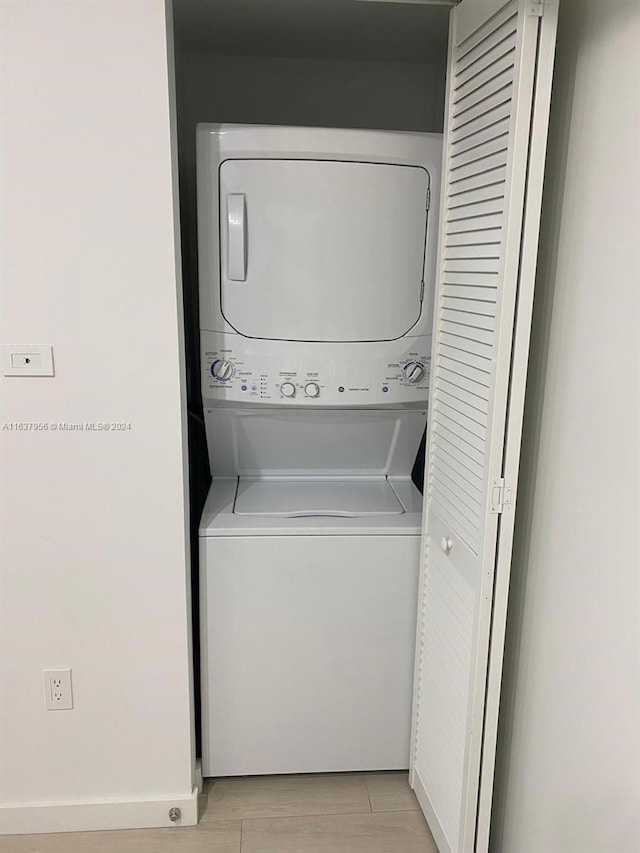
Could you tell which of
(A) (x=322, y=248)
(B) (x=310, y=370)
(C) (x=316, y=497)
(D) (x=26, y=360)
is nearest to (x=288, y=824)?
(C) (x=316, y=497)

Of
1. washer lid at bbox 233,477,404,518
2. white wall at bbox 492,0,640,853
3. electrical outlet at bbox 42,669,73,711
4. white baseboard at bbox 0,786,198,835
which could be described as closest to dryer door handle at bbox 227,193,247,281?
washer lid at bbox 233,477,404,518

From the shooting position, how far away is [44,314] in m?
1.58

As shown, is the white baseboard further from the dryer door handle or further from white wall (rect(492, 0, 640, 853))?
the dryer door handle

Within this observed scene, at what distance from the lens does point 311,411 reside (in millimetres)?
1967

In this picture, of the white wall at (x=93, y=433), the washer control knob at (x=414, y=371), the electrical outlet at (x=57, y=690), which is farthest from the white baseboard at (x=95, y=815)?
the washer control knob at (x=414, y=371)

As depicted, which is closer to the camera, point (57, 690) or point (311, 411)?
point (57, 690)

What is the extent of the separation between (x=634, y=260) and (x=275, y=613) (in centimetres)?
126

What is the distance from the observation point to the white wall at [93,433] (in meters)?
1.48

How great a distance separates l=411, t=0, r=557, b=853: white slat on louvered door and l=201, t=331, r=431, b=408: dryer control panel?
0.17 metres

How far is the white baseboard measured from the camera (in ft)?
6.00

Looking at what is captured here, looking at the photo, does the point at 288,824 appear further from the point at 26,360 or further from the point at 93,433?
the point at 26,360

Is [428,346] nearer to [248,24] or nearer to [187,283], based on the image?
[187,283]

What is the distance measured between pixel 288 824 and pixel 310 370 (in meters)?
1.22

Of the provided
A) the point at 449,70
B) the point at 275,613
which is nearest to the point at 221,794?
the point at 275,613
